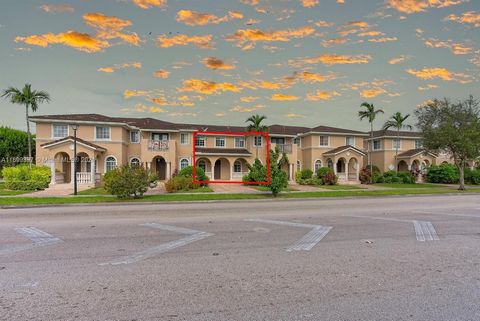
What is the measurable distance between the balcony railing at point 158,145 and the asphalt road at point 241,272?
2219 cm

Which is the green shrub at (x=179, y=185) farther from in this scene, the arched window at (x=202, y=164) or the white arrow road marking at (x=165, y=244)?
the white arrow road marking at (x=165, y=244)

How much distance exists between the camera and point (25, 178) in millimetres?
23734

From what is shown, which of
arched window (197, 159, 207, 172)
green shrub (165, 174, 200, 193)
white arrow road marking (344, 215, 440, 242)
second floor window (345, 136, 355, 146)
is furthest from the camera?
→ second floor window (345, 136, 355, 146)

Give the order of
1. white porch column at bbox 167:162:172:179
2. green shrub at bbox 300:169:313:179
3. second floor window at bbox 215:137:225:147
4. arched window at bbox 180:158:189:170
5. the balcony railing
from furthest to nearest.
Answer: second floor window at bbox 215:137:225:147, arched window at bbox 180:158:189:170, green shrub at bbox 300:169:313:179, white porch column at bbox 167:162:172:179, the balcony railing

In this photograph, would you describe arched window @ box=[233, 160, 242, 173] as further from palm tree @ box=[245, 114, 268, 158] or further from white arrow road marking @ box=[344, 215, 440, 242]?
white arrow road marking @ box=[344, 215, 440, 242]

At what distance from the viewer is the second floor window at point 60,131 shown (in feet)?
92.1

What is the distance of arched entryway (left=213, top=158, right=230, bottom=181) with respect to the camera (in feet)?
115

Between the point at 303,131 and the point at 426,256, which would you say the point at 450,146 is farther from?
the point at 426,256

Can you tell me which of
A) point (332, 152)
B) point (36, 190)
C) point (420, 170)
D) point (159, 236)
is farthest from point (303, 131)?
point (159, 236)

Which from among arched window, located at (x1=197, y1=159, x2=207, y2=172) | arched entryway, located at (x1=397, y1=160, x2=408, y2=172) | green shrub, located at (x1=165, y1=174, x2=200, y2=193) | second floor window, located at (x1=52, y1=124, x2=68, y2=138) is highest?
second floor window, located at (x1=52, y1=124, x2=68, y2=138)

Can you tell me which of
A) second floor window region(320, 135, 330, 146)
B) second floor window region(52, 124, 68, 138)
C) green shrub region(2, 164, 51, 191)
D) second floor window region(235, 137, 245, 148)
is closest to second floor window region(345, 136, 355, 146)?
second floor window region(320, 135, 330, 146)

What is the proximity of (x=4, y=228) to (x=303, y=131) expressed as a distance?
34.1 meters

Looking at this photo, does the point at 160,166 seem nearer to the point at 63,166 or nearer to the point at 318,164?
the point at 63,166

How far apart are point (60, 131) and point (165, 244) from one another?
89.3 ft
